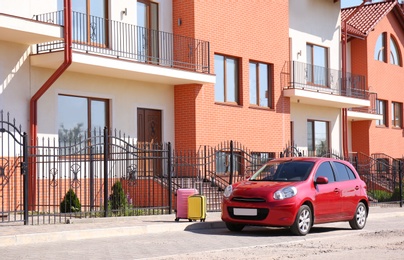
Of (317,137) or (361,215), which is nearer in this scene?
(361,215)

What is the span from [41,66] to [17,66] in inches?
29.8

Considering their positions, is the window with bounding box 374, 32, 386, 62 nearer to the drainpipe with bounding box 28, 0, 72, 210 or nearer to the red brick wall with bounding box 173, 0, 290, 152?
the red brick wall with bounding box 173, 0, 290, 152

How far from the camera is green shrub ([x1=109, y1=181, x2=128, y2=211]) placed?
2021cm

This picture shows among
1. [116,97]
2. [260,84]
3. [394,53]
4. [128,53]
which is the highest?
[394,53]

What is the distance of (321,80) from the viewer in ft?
107

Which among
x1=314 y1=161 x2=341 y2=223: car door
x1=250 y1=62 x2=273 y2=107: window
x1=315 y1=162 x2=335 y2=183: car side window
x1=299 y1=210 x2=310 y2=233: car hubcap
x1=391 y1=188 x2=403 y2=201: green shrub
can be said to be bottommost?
x1=391 y1=188 x2=403 y2=201: green shrub

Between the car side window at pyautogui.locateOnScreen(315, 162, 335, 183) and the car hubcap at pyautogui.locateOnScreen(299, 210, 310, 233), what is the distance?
1109 millimetres

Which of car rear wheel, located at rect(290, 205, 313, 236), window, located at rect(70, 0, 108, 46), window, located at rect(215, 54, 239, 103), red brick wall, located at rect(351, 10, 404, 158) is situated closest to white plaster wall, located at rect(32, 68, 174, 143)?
window, located at rect(70, 0, 108, 46)

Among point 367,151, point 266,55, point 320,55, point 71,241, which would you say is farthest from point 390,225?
point 367,151

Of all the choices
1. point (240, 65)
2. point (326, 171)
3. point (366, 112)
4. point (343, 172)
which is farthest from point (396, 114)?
point (326, 171)

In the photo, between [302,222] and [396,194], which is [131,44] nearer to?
[302,222]

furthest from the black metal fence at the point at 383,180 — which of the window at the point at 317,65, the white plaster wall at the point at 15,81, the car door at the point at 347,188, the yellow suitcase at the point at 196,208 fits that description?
the white plaster wall at the point at 15,81

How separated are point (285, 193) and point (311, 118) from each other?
17847 millimetres

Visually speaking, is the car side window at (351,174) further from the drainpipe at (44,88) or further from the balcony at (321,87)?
the balcony at (321,87)
